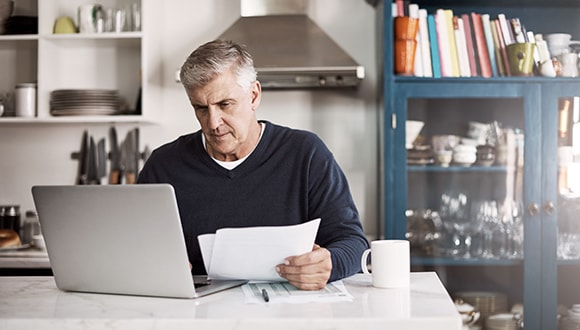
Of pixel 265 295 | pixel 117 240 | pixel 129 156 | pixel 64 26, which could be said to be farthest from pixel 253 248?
pixel 64 26

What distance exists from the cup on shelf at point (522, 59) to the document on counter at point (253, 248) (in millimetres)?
1844

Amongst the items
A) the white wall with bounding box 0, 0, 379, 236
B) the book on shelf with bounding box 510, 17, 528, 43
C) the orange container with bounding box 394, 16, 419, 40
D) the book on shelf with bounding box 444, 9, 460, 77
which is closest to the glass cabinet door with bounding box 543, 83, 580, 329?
the book on shelf with bounding box 510, 17, 528, 43

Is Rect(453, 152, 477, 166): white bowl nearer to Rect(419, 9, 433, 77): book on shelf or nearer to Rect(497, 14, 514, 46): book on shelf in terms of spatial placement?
Rect(419, 9, 433, 77): book on shelf

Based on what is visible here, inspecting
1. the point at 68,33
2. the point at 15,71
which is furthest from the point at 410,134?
the point at 15,71

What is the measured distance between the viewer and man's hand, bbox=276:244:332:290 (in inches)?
64.3

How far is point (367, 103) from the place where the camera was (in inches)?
139

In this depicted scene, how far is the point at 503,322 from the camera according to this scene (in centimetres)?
321

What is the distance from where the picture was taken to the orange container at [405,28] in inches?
125

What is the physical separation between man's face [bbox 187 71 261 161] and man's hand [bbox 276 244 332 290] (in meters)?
0.51

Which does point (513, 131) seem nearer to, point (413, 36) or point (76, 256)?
point (413, 36)

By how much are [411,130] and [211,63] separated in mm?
1428

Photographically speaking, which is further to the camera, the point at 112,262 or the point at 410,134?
the point at 410,134

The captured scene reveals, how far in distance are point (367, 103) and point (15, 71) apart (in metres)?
1.58

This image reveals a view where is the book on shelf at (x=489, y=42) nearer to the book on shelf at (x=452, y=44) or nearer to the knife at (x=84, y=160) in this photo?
the book on shelf at (x=452, y=44)
